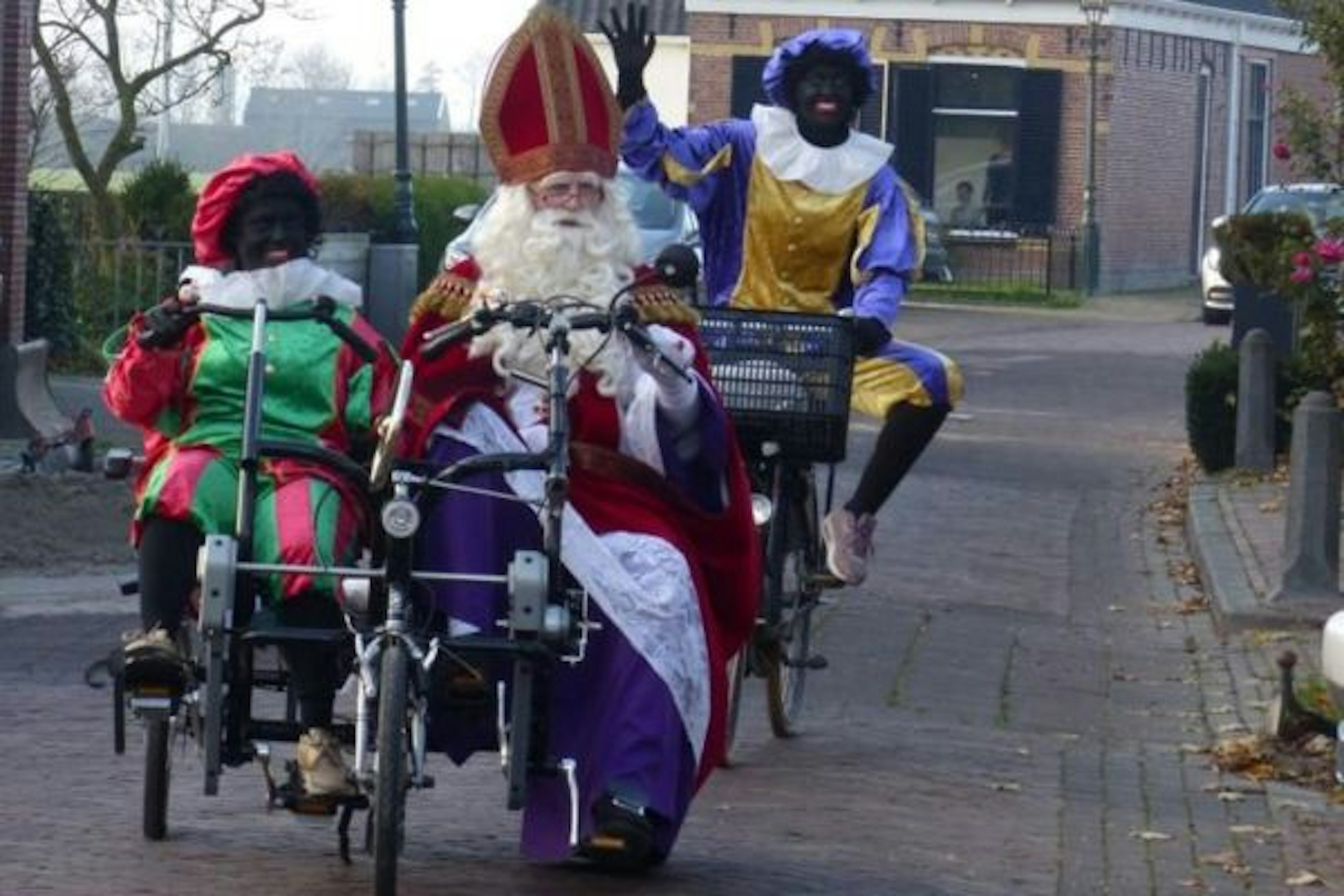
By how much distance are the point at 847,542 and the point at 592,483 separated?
9.01ft

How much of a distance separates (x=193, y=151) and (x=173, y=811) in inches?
2816

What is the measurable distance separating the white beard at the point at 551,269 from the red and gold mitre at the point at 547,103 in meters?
0.10

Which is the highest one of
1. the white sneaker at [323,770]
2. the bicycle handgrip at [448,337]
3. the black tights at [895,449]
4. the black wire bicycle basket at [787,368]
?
the bicycle handgrip at [448,337]

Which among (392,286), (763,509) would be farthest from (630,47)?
(392,286)

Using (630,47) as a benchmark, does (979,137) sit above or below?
above

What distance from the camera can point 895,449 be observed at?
9.57 meters

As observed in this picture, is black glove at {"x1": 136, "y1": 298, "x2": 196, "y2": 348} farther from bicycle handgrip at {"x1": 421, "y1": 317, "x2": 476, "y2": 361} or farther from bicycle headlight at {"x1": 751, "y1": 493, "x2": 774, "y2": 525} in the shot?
bicycle headlight at {"x1": 751, "y1": 493, "x2": 774, "y2": 525}

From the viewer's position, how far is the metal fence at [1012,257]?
45344 mm

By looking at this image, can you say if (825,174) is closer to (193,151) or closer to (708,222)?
(708,222)

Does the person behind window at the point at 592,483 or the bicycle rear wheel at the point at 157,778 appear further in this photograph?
the bicycle rear wheel at the point at 157,778

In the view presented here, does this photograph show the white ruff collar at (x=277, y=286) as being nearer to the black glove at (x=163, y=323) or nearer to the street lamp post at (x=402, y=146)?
the black glove at (x=163, y=323)

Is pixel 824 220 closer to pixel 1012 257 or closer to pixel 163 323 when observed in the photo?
pixel 163 323

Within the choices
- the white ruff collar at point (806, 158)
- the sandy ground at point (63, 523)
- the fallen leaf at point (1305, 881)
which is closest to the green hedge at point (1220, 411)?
the sandy ground at point (63, 523)

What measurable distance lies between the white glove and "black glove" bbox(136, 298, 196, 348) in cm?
99
